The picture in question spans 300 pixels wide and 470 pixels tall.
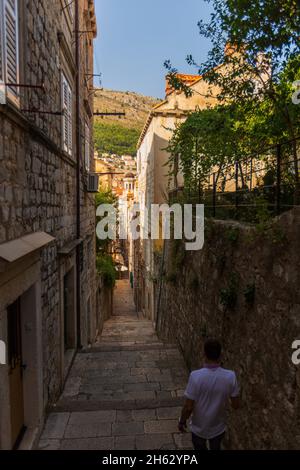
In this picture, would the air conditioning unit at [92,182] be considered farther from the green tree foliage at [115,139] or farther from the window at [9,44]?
the green tree foliage at [115,139]

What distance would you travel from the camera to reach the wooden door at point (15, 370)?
4219 millimetres

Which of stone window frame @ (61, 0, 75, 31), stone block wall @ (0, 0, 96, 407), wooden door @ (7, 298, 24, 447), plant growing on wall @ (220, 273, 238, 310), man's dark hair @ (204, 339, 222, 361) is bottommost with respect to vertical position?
wooden door @ (7, 298, 24, 447)

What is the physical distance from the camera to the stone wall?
10.7ft

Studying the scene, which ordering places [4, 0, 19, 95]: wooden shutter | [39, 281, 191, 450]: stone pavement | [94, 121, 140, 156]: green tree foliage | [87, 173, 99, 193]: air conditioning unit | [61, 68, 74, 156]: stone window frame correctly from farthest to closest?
[94, 121, 140, 156]: green tree foliage < [87, 173, 99, 193]: air conditioning unit < [61, 68, 74, 156]: stone window frame < [39, 281, 191, 450]: stone pavement < [4, 0, 19, 95]: wooden shutter

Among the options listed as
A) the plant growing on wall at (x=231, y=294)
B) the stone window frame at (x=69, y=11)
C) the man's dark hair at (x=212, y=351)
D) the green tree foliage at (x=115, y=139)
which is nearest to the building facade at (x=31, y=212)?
the stone window frame at (x=69, y=11)

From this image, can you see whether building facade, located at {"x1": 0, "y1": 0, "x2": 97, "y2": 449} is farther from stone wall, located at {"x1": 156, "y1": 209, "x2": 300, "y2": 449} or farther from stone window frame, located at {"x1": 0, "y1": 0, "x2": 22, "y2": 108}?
stone wall, located at {"x1": 156, "y1": 209, "x2": 300, "y2": 449}

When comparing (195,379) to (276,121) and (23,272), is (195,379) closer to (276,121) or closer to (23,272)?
(23,272)

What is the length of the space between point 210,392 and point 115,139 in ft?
363

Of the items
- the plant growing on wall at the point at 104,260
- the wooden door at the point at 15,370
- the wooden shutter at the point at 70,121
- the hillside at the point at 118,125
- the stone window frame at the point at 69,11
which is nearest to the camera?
the wooden door at the point at 15,370

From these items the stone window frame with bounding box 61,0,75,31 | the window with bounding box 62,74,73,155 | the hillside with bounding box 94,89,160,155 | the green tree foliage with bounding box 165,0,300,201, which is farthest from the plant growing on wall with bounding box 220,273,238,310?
the hillside with bounding box 94,89,160,155

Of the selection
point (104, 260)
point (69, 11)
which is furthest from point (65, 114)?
point (104, 260)

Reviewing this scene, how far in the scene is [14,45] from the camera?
3.86 m

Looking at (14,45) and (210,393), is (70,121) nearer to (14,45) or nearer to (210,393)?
(14,45)
